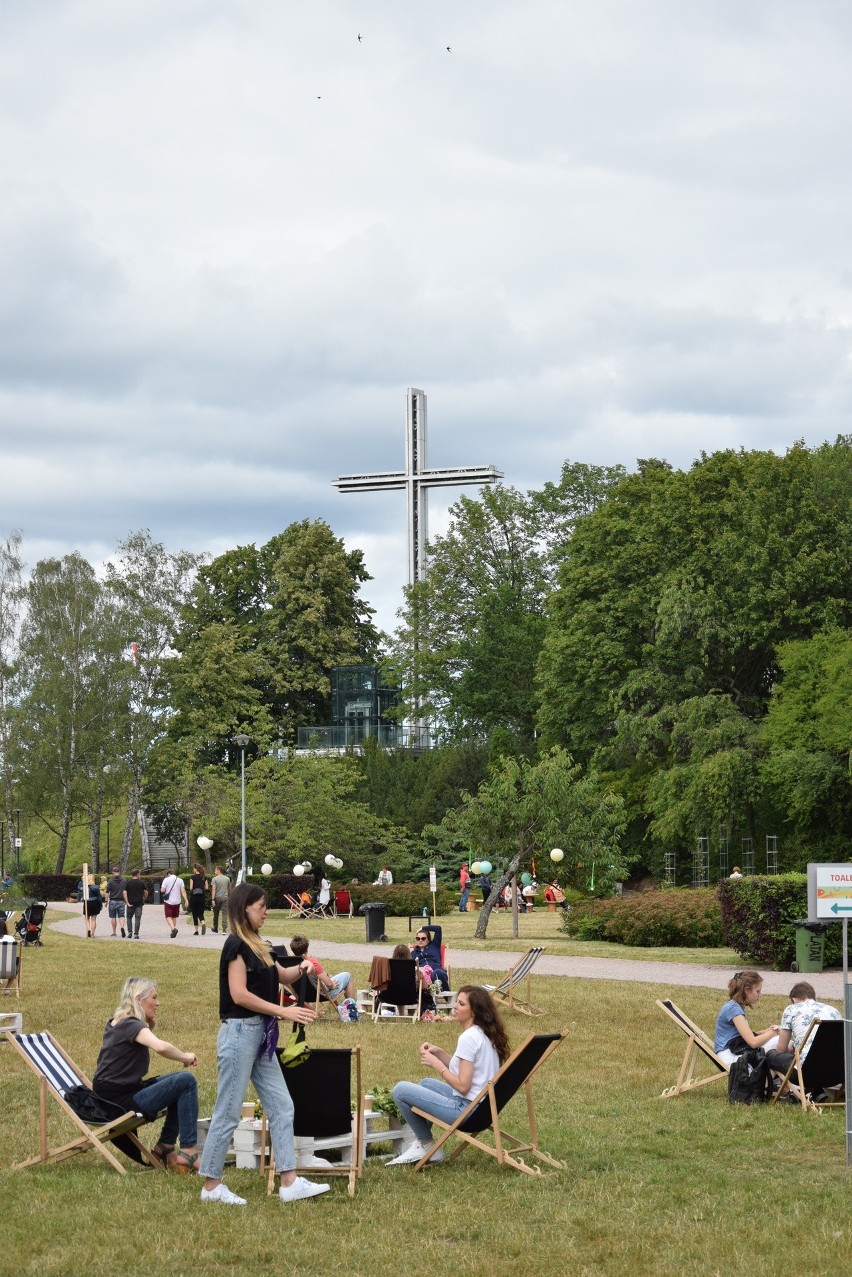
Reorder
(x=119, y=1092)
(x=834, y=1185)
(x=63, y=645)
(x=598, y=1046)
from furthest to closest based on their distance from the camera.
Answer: (x=63, y=645)
(x=598, y=1046)
(x=119, y=1092)
(x=834, y=1185)

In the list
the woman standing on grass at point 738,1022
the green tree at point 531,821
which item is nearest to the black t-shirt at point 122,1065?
the woman standing on grass at point 738,1022

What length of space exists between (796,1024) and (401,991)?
6.65 metres

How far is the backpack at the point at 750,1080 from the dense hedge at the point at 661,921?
17.4 meters

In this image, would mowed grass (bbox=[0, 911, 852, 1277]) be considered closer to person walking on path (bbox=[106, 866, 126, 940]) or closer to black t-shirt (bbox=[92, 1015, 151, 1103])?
black t-shirt (bbox=[92, 1015, 151, 1103])

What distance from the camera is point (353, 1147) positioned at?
9.42 m

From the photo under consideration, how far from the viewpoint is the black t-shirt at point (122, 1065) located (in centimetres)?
968

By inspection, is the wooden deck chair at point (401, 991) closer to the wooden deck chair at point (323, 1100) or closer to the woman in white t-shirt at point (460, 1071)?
the woman in white t-shirt at point (460, 1071)

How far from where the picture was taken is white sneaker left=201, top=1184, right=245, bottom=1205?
8648mm

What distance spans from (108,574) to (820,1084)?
183 ft

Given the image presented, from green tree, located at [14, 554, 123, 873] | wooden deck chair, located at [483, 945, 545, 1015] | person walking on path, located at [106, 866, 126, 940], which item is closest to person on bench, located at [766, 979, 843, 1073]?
wooden deck chair, located at [483, 945, 545, 1015]

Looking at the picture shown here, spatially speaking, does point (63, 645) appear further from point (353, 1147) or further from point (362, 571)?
point (353, 1147)

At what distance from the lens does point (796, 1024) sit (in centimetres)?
Answer: 1228

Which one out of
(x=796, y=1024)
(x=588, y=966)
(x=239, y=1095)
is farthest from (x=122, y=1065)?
(x=588, y=966)

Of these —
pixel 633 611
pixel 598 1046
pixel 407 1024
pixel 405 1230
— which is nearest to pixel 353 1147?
pixel 405 1230
